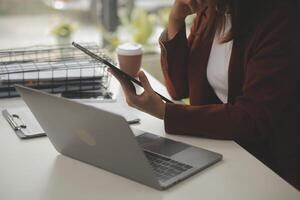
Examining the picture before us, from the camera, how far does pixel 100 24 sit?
2660 mm

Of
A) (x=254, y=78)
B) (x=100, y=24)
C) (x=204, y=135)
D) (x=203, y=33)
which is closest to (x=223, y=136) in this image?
(x=204, y=135)

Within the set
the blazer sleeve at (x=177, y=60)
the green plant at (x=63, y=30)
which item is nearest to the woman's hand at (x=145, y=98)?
the blazer sleeve at (x=177, y=60)

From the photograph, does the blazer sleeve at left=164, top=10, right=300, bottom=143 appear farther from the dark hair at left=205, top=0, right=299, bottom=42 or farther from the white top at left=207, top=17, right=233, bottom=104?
the white top at left=207, top=17, right=233, bottom=104

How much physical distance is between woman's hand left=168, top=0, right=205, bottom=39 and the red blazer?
225 mm

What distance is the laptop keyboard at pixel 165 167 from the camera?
1.10 meters

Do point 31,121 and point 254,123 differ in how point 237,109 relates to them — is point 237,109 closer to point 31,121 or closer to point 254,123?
point 254,123

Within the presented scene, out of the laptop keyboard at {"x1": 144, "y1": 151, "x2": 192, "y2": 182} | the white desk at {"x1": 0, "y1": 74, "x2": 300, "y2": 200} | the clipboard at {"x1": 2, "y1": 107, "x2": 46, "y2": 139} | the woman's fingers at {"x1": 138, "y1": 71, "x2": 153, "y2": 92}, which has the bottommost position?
the clipboard at {"x1": 2, "y1": 107, "x2": 46, "y2": 139}

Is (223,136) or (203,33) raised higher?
(203,33)

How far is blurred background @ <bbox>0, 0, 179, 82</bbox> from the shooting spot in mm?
2467

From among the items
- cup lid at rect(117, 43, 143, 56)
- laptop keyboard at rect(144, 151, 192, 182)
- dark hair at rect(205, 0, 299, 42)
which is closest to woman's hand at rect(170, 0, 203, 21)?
dark hair at rect(205, 0, 299, 42)

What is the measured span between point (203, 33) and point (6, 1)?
1199 millimetres

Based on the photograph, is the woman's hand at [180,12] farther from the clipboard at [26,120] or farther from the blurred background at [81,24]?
the blurred background at [81,24]

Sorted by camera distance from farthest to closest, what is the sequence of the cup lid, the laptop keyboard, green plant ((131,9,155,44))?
green plant ((131,9,155,44)), the cup lid, the laptop keyboard

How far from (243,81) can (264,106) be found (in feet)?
0.60
